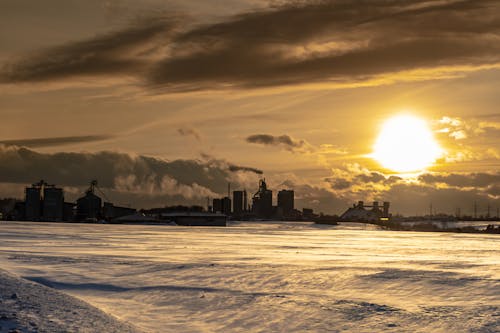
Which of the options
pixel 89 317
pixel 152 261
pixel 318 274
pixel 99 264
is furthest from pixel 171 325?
pixel 152 261

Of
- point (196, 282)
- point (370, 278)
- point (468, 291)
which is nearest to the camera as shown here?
point (468, 291)

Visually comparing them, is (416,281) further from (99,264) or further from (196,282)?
(99,264)

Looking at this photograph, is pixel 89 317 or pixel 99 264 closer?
pixel 89 317

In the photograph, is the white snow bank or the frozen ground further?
the frozen ground

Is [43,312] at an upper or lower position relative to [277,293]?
upper

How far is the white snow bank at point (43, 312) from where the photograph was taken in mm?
19969

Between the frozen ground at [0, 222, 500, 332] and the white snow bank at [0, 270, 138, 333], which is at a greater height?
the white snow bank at [0, 270, 138, 333]

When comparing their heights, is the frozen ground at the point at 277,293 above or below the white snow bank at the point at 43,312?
below

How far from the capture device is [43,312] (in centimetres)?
2181

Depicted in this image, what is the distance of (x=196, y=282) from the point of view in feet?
115

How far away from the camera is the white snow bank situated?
19969 millimetres

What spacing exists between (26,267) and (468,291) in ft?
81.2

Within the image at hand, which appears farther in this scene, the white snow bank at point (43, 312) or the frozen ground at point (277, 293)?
the frozen ground at point (277, 293)

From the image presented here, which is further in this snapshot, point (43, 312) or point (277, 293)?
point (277, 293)
